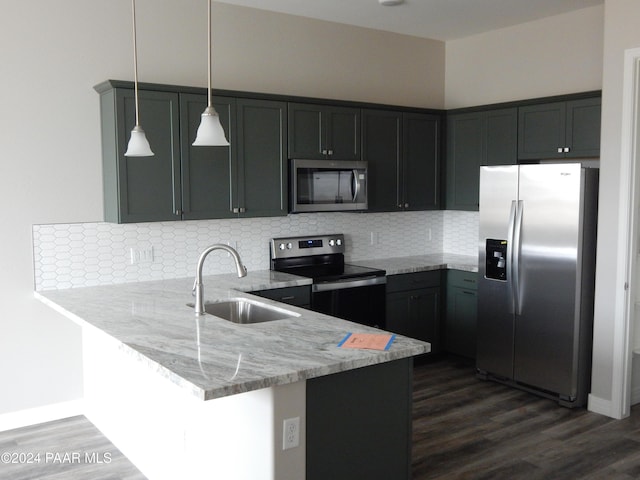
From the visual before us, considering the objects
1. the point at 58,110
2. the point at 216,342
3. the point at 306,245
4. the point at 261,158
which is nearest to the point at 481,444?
the point at 216,342

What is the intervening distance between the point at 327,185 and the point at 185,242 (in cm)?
123

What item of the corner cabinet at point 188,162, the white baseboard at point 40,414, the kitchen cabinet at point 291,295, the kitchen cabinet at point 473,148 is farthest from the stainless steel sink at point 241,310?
the kitchen cabinet at point 473,148

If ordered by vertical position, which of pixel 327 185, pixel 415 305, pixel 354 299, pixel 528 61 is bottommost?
pixel 415 305

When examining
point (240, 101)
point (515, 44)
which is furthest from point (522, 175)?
point (240, 101)

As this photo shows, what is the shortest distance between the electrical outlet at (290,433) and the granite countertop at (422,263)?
294cm

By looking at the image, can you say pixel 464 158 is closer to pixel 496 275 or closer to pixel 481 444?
pixel 496 275

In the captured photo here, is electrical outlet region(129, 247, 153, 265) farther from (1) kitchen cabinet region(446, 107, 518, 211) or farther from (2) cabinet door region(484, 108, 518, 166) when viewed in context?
(2) cabinet door region(484, 108, 518, 166)

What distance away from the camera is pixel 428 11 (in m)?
5.25

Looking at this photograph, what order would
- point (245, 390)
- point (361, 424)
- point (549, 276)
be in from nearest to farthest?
point (245, 390) → point (361, 424) → point (549, 276)

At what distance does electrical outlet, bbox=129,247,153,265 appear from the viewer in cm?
464

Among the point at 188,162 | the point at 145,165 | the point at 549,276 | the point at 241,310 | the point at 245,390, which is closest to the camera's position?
the point at 245,390

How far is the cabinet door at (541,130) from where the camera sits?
16.6ft

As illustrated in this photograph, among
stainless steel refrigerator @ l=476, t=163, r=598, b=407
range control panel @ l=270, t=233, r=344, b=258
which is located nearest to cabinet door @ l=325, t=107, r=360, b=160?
range control panel @ l=270, t=233, r=344, b=258

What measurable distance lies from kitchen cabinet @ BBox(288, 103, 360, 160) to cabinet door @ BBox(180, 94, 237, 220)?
1.76 ft
